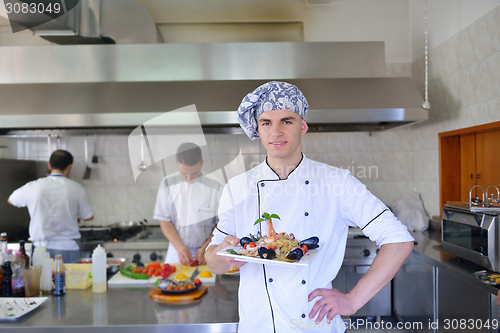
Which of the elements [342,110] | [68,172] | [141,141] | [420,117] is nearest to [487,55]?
[420,117]

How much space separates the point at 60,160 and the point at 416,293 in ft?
9.26

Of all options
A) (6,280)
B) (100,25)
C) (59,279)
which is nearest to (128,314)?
(59,279)

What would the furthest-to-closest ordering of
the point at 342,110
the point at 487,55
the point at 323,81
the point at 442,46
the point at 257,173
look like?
1. the point at 442,46
2. the point at 323,81
3. the point at 342,110
4. the point at 487,55
5. the point at 257,173

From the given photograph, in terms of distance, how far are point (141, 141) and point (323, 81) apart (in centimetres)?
155

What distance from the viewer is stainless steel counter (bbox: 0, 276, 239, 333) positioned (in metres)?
1.44

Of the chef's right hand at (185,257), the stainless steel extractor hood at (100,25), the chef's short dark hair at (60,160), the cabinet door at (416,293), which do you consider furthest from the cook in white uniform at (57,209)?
the cabinet door at (416,293)

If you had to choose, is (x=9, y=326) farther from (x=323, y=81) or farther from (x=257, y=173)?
(x=323, y=81)

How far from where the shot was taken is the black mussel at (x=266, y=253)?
1.01 metres

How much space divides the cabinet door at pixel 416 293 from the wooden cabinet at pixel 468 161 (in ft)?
2.23

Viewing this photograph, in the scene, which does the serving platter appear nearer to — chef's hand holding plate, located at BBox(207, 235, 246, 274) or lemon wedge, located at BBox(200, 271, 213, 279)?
chef's hand holding plate, located at BBox(207, 235, 246, 274)

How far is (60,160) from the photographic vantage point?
9.61 ft

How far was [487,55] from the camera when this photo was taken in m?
2.30

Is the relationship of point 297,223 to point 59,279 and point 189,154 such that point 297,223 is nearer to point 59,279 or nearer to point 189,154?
point 59,279

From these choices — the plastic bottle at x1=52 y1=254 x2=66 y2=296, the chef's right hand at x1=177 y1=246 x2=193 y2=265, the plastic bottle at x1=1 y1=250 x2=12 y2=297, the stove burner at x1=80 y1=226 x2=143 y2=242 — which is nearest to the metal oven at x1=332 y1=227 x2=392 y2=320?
the chef's right hand at x1=177 y1=246 x2=193 y2=265
